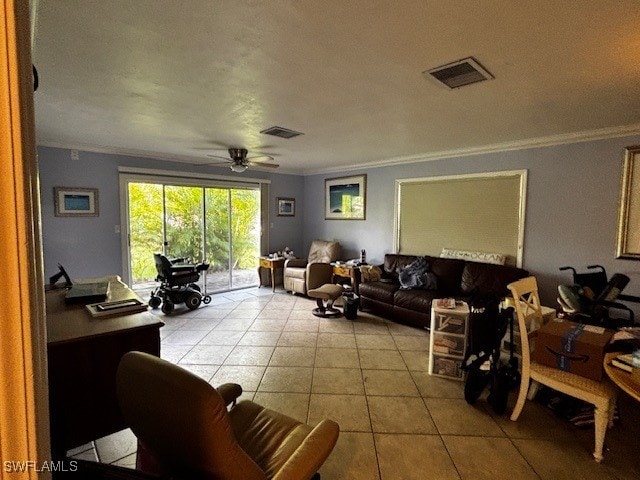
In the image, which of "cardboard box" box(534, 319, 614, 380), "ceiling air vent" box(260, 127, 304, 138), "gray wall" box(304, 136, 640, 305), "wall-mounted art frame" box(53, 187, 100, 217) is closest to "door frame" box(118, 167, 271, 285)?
"wall-mounted art frame" box(53, 187, 100, 217)

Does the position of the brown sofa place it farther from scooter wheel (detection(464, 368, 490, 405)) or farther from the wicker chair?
the wicker chair

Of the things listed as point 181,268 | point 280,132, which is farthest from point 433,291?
point 181,268

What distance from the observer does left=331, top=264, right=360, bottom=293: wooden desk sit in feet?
17.2

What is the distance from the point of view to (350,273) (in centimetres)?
534

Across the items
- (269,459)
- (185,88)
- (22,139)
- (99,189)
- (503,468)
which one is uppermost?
(185,88)

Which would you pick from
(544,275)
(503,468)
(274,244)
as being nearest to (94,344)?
(503,468)

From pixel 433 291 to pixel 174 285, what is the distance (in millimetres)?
3775

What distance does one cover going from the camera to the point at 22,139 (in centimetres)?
44

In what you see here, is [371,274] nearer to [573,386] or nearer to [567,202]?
[567,202]

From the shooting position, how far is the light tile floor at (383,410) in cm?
192

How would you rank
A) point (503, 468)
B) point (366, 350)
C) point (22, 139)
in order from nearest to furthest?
1. point (22, 139)
2. point (503, 468)
3. point (366, 350)

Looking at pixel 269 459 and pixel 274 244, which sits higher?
pixel 274 244

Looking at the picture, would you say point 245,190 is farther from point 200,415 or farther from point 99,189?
point 200,415

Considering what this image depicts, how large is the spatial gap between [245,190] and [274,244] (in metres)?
1.31
